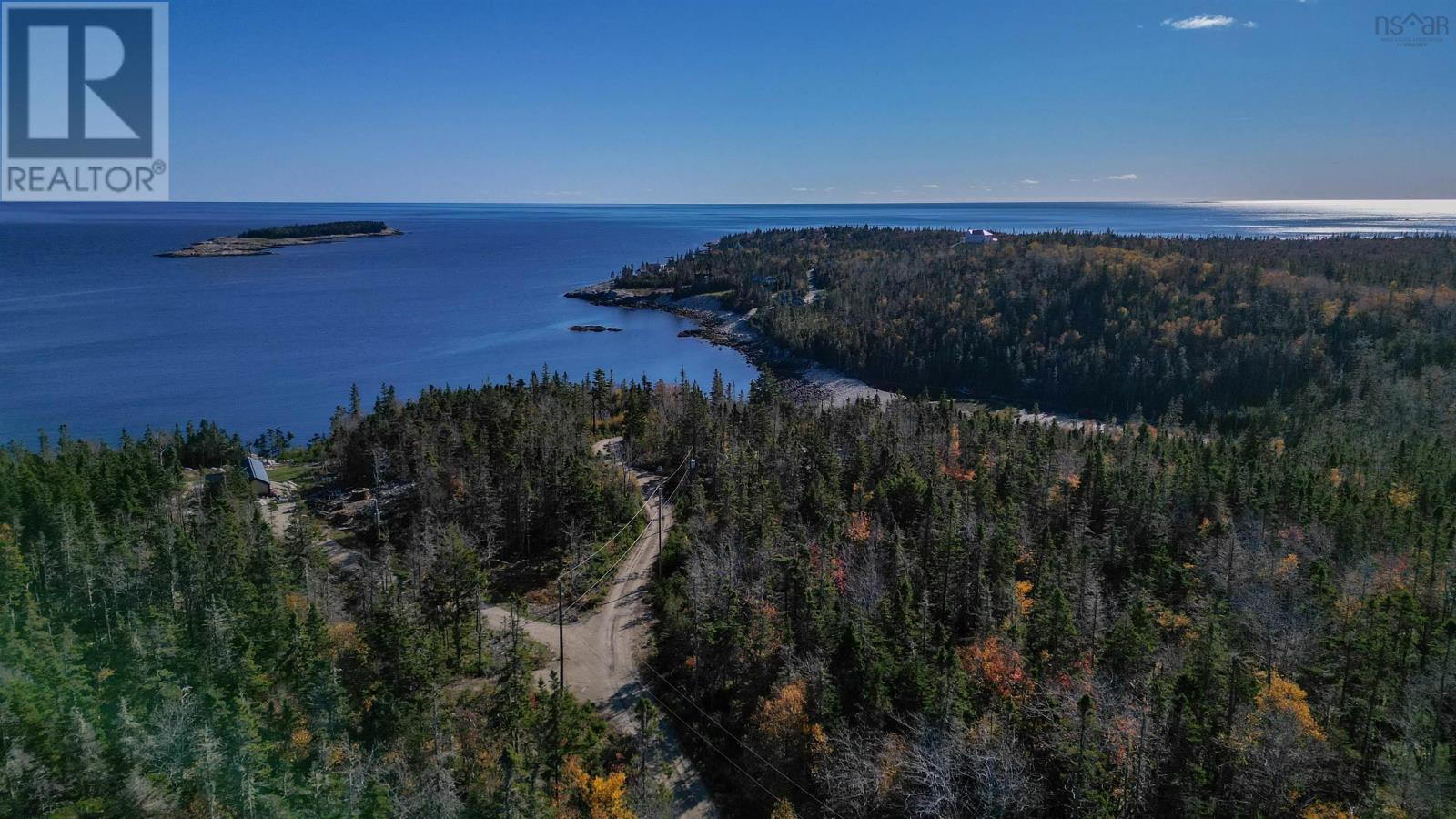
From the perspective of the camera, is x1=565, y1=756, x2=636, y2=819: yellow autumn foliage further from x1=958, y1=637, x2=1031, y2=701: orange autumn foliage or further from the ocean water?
the ocean water

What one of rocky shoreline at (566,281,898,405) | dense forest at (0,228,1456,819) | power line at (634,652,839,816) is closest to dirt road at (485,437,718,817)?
power line at (634,652,839,816)

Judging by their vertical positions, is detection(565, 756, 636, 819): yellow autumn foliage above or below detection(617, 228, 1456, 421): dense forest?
below

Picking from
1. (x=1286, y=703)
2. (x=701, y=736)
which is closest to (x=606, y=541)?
(x=701, y=736)

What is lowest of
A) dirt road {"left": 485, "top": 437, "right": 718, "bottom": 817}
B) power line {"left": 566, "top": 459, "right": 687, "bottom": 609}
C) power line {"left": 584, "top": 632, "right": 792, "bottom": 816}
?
power line {"left": 584, "top": 632, "right": 792, "bottom": 816}

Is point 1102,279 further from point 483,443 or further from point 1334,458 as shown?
point 483,443

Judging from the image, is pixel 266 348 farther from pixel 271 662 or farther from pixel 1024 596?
pixel 1024 596

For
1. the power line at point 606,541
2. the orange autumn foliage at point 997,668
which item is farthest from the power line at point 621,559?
the orange autumn foliage at point 997,668

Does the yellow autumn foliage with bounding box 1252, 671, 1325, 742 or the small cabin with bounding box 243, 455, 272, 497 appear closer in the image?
the yellow autumn foliage with bounding box 1252, 671, 1325, 742
